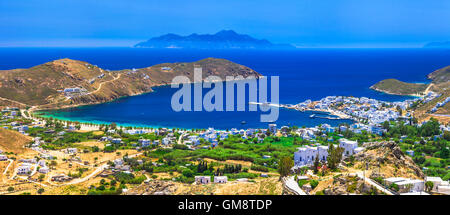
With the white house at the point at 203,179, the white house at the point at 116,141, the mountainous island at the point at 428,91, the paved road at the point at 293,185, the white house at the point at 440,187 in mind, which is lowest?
the white house at the point at 203,179

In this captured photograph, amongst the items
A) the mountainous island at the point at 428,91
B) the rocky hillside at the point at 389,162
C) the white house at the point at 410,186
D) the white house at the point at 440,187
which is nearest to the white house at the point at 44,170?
the rocky hillside at the point at 389,162

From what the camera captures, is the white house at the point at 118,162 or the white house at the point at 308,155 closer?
the white house at the point at 308,155

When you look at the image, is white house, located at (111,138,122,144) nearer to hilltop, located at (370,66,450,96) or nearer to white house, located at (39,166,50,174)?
white house, located at (39,166,50,174)

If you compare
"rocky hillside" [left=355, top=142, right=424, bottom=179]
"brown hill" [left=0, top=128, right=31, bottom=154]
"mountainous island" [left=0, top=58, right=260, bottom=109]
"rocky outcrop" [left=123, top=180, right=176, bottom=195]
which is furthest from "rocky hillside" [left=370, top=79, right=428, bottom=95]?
"rocky outcrop" [left=123, top=180, right=176, bottom=195]

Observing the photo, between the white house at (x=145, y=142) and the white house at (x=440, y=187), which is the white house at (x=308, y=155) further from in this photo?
the white house at (x=145, y=142)

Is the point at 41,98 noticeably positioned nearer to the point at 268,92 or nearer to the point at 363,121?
the point at 268,92

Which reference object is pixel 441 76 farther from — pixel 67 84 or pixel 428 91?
pixel 67 84
